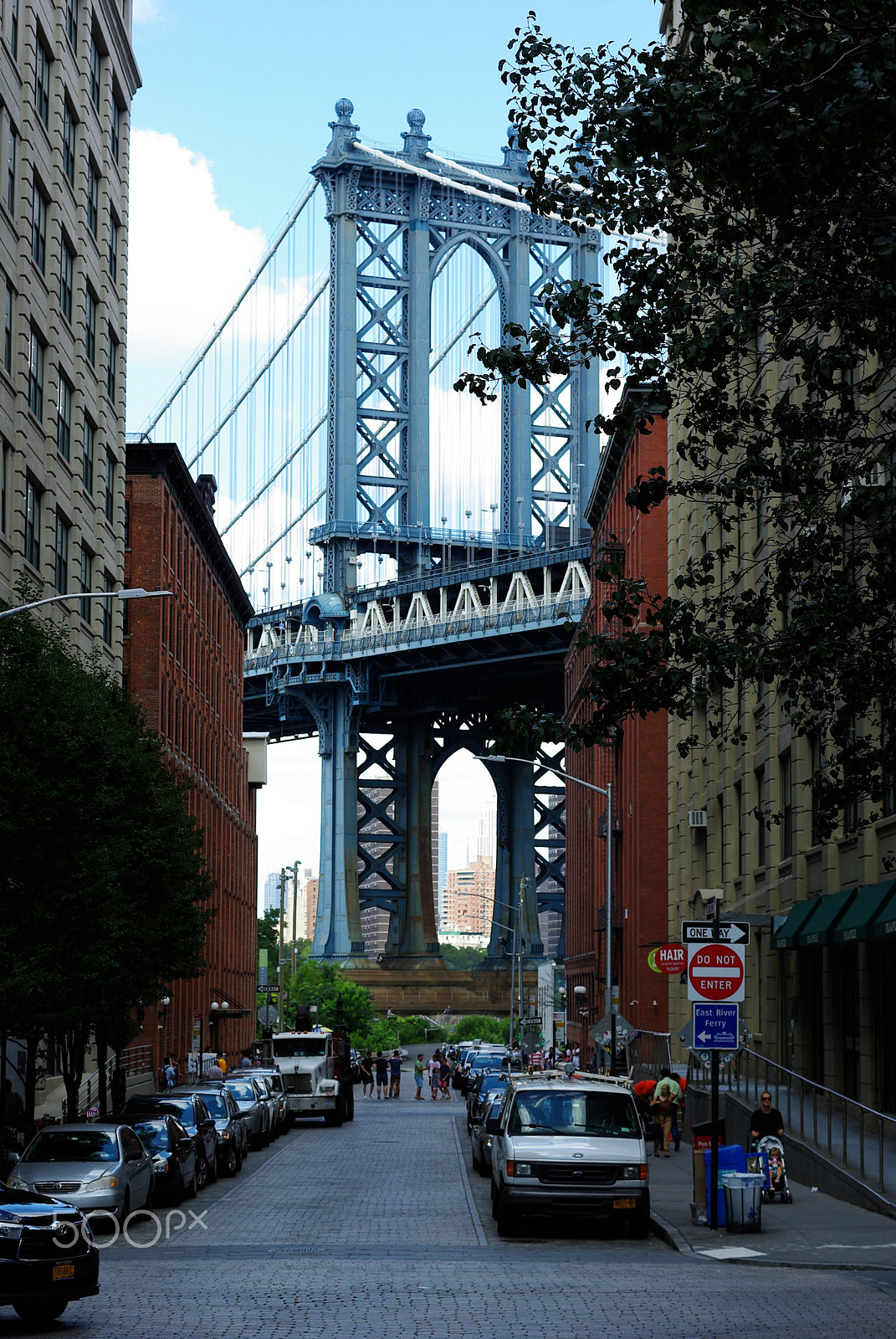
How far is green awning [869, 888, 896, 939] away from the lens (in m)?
24.4

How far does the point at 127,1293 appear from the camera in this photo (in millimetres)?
16031

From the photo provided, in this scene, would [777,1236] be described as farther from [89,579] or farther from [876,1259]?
[89,579]

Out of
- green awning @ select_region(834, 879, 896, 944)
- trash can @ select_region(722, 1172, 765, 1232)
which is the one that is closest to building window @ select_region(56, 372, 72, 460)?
green awning @ select_region(834, 879, 896, 944)

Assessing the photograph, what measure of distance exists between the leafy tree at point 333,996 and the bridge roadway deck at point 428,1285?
92514mm

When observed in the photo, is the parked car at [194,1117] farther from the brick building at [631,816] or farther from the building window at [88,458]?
the building window at [88,458]

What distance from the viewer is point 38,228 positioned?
4366 cm

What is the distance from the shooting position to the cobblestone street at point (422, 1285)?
13.8 metres

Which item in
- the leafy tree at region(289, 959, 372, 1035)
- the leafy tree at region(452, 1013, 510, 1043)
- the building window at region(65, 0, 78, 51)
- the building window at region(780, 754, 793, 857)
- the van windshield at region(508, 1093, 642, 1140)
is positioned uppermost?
the building window at region(65, 0, 78, 51)

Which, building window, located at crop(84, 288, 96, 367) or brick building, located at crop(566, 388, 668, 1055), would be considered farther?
brick building, located at crop(566, 388, 668, 1055)

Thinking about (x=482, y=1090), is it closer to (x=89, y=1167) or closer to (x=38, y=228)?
(x=89, y=1167)

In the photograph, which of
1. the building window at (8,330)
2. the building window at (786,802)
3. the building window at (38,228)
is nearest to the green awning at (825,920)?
the building window at (786,802)

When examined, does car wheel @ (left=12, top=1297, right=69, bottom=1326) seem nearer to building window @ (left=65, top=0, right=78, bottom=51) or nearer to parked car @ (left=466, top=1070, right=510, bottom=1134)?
parked car @ (left=466, top=1070, right=510, bottom=1134)

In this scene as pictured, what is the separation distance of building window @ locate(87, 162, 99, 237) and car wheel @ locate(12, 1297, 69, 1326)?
4098 cm

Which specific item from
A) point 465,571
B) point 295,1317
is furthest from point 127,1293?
point 465,571
